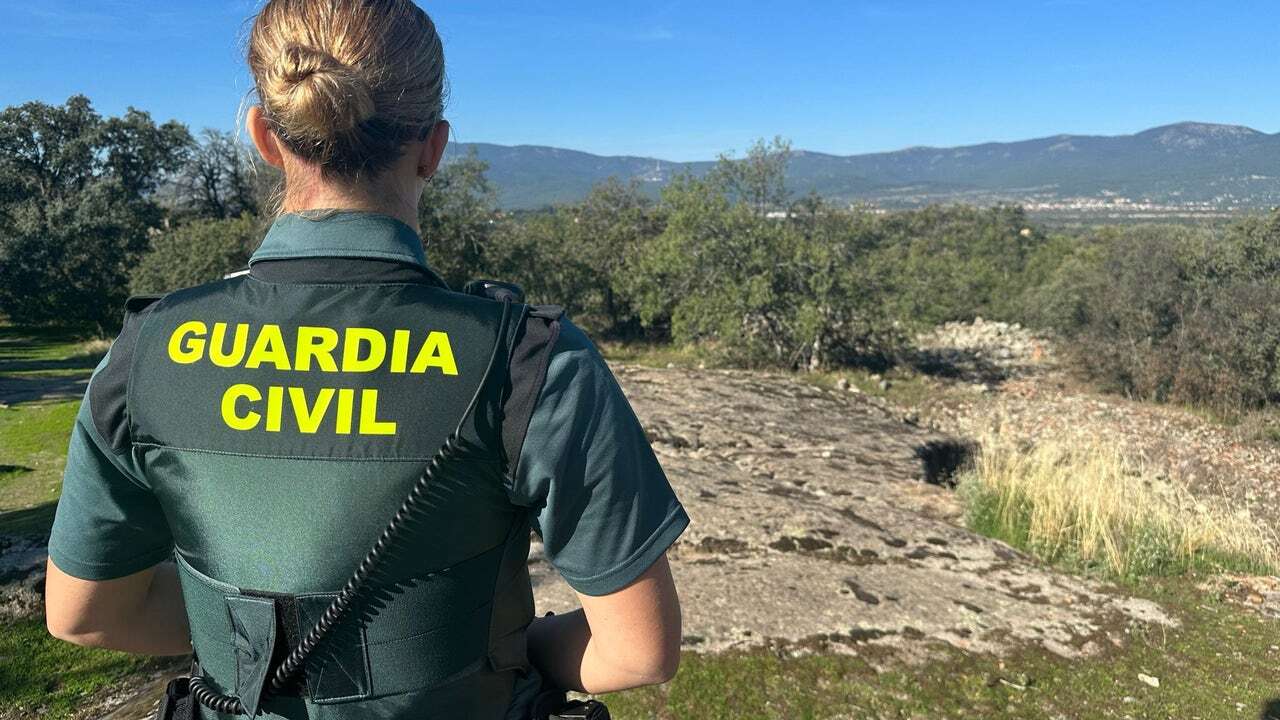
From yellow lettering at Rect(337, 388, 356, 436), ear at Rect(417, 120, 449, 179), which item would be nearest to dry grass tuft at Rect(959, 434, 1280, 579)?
ear at Rect(417, 120, 449, 179)

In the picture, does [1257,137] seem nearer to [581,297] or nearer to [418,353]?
[581,297]

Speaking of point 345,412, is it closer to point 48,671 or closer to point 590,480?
point 590,480

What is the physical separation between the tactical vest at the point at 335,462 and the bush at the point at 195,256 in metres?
21.3

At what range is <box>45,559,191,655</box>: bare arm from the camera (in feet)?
4.53

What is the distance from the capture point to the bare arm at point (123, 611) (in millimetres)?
1380

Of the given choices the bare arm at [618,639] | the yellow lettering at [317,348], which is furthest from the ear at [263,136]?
the bare arm at [618,639]

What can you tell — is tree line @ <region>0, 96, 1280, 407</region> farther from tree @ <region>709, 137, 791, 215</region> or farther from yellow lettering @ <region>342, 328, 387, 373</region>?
yellow lettering @ <region>342, 328, 387, 373</region>

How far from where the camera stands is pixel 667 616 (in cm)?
128

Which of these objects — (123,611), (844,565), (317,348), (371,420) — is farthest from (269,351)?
→ (844,565)

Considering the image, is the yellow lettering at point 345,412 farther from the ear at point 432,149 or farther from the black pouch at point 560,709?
the black pouch at point 560,709

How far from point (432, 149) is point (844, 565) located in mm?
4821

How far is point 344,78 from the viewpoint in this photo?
1.21 metres

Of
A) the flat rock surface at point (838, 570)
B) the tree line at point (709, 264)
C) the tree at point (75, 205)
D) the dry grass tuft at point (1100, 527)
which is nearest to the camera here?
the flat rock surface at point (838, 570)

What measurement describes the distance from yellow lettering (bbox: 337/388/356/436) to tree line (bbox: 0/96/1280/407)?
17174mm
